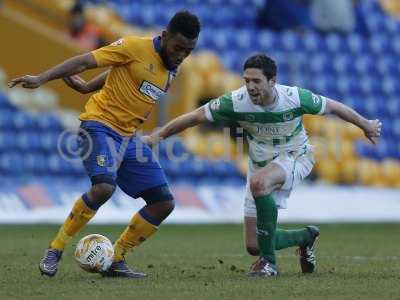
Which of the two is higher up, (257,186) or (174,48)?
(174,48)

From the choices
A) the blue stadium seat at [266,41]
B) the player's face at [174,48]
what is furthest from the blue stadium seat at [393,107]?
the player's face at [174,48]

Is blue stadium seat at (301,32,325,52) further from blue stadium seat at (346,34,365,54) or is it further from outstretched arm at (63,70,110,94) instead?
outstretched arm at (63,70,110,94)

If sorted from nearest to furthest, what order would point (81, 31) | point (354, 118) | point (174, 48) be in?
point (174, 48)
point (354, 118)
point (81, 31)

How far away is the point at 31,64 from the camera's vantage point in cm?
1912

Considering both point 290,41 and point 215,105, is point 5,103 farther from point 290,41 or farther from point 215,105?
point 215,105

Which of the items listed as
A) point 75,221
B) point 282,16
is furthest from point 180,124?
point 282,16

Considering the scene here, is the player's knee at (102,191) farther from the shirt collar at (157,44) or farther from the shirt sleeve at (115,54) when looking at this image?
the shirt collar at (157,44)

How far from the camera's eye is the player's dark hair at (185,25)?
336 inches

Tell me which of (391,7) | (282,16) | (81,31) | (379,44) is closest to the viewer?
(81,31)

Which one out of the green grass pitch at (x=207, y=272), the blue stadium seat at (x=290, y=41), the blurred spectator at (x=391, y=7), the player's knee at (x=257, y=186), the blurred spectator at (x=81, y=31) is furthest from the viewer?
the blurred spectator at (x=391, y=7)

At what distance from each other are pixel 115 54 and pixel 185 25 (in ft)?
2.07

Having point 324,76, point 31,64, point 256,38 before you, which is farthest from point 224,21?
point 31,64

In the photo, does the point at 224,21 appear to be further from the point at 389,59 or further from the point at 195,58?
the point at 389,59

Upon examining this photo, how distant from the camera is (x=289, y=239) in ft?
30.3
